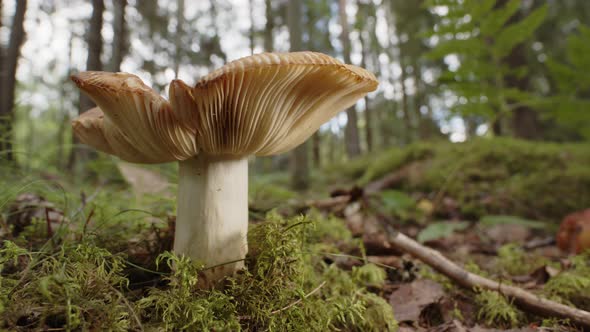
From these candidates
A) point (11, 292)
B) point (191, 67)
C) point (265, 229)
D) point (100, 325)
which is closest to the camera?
point (100, 325)

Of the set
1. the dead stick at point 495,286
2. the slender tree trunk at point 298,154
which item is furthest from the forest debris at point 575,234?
the slender tree trunk at point 298,154

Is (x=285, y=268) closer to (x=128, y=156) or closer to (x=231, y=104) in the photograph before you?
(x=231, y=104)

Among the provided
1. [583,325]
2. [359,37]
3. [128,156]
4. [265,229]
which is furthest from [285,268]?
→ [359,37]

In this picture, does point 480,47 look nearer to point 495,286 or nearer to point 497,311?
point 495,286

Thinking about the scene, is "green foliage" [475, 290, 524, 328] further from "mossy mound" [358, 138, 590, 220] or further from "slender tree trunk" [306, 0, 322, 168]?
"slender tree trunk" [306, 0, 322, 168]

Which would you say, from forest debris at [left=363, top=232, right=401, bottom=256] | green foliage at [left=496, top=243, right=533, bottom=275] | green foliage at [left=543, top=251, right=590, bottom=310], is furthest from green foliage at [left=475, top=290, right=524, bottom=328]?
green foliage at [left=496, top=243, right=533, bottom=275]

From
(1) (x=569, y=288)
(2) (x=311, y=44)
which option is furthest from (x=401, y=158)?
(2) (x=311, y=44)

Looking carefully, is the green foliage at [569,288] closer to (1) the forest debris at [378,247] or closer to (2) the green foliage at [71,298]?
(1) the forest debris at [378,247]
